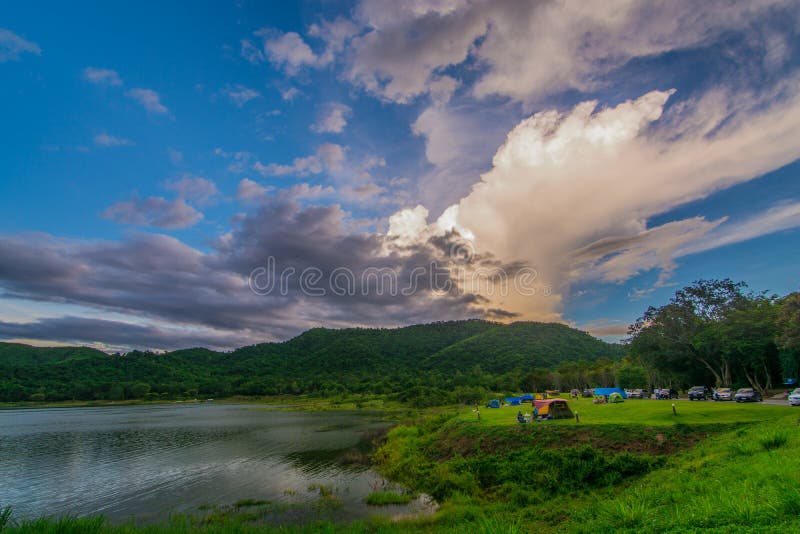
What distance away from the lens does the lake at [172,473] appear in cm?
2378

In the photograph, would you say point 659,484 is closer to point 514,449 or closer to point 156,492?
point 514,449

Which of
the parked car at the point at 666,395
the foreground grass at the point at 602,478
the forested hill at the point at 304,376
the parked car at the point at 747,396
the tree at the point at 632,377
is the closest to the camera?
the foreground grass at the point at 602,478

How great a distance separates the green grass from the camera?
22.8 m

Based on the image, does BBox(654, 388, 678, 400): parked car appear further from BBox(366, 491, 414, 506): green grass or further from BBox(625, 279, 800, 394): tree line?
BBox(366, 491, 414, 506): green grass

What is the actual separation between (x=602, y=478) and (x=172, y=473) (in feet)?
110

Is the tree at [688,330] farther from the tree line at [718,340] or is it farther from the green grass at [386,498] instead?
the green grass at [386,498]

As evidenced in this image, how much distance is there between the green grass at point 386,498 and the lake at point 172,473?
0.61 meters

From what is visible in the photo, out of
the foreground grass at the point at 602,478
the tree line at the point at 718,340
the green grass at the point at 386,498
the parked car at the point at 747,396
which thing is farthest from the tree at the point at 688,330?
the green grass at the point at 386,498

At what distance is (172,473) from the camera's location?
3241 centimetres

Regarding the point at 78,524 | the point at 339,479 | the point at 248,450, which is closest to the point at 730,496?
the point at 78,524

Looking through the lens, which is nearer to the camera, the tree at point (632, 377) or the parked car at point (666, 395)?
the parked car at point (666, 395)

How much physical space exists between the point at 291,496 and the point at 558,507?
54.5 feet

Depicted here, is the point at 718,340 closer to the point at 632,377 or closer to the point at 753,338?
the point at 753,338

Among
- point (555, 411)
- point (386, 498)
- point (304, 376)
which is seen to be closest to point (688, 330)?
point (555, 411)
